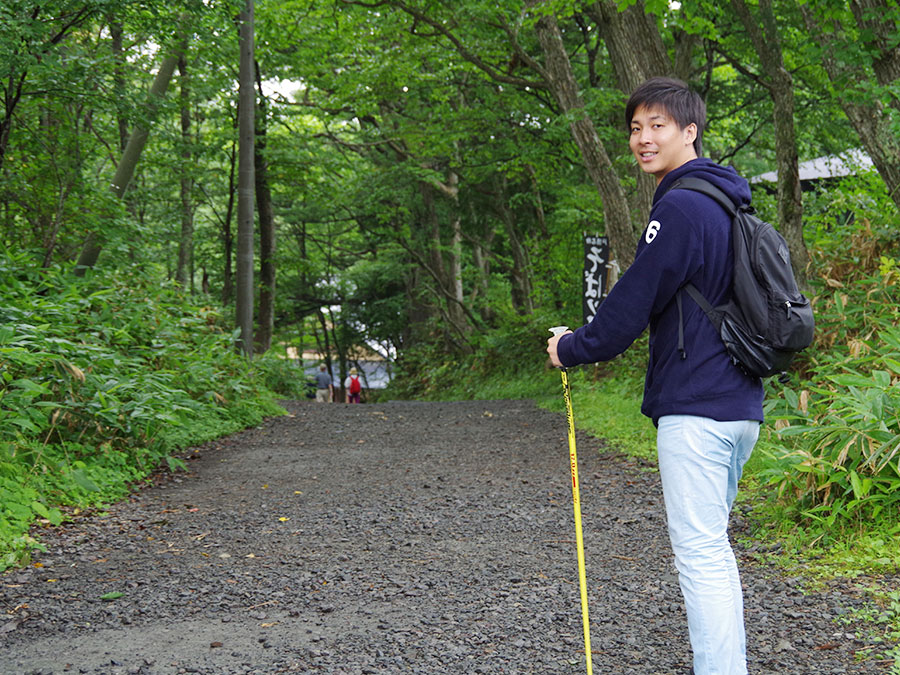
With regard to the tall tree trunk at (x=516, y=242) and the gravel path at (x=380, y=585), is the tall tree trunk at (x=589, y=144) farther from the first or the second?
the tall tree trunk at (x=516, y=242)

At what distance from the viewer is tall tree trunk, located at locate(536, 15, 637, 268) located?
35.0ft

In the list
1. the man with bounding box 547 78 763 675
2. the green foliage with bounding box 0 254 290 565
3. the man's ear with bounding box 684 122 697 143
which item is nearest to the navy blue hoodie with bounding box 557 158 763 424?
the man with bounding box 547 78 763 675

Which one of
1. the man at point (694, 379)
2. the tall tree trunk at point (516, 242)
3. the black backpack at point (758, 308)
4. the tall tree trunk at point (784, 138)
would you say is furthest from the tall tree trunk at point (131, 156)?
the tall tree trunk at point (516, 242)

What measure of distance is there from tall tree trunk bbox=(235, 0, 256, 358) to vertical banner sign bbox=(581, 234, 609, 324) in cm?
542

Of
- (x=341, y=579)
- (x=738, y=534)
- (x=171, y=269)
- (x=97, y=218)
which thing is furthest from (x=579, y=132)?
(x=171, y=269)

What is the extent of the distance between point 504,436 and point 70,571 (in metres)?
5.63

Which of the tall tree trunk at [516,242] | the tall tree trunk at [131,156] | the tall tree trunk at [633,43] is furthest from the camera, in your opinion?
the tall tree trunk at [516,242]

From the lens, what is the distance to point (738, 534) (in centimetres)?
471

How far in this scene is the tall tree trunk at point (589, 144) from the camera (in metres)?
10.7

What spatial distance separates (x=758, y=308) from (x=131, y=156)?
10523mm

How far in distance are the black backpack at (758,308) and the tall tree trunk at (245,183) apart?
11.0 meters

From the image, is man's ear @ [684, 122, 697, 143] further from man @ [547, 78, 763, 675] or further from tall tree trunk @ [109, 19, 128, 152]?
tall tree trunk @ [109, 19, 128, 152]

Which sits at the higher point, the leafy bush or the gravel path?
the leafy bush

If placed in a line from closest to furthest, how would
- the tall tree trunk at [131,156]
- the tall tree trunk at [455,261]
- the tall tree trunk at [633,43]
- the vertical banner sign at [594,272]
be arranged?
the tall tree trunk at [131,156] < the tall tree trunk at [633,43] < the vertical banner sign at [594,272] < the tall tree trunk at [455,261]
